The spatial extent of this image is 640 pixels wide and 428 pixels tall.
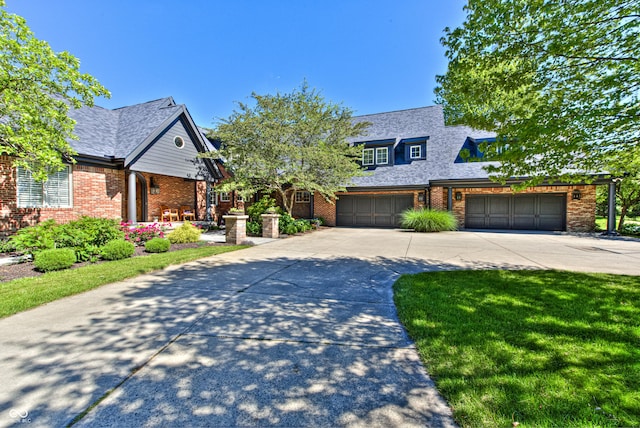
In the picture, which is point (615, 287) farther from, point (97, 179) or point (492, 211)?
point (97, 179)

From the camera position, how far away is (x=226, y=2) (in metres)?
8.81

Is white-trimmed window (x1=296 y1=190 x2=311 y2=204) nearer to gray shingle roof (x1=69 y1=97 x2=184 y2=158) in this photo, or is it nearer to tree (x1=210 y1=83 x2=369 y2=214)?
tree (x1=210 y1=83 x2=369 y2=214)

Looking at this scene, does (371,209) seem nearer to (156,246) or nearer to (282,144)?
(282,144)

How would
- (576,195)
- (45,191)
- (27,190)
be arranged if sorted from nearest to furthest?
1. (27,190)
2. (45,191)
3. (576,195)

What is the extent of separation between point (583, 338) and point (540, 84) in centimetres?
414

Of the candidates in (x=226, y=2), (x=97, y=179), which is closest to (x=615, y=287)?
(x=226, y=2)

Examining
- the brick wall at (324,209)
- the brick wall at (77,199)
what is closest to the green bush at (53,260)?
the brick wall at (77,199)

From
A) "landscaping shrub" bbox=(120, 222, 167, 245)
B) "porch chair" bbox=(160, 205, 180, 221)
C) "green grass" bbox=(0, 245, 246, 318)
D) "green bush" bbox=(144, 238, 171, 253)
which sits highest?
"porch chair" bbox=(160, 205, 180, 221)

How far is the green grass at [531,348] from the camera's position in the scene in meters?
1.95

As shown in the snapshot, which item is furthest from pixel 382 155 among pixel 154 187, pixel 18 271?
pixel 18 271

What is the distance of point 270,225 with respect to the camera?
473 inches

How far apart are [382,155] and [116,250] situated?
15.5 meters

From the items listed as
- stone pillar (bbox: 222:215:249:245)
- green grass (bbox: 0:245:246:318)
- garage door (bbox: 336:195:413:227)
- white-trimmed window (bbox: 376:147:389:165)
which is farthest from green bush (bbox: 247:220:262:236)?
white-trimmed window (bbox: 376:147:389:165)

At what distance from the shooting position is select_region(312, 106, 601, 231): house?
15.0 meters
